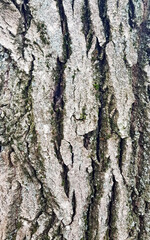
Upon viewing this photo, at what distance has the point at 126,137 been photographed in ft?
7.27

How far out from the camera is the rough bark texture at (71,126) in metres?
2.09

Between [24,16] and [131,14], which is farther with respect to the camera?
[131,14]

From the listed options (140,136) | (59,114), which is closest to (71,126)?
(59,114)

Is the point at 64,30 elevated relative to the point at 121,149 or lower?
elevated

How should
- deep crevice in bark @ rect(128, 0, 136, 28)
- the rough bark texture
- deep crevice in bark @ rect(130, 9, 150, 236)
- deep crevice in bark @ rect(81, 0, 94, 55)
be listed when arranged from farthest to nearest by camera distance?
deep crevice in bark @ rect(128, 0, 136, 28) < deep crevice in bark @ rect(81, 0, 94, 55) < deep crevice in bark @ rect(130, 9, 150, 236) < the rough bark texture

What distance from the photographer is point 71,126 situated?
2.14m

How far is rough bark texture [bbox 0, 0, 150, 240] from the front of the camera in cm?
209

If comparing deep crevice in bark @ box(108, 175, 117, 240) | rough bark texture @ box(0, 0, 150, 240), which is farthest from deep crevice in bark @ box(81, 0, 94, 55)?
deep crevice in bark @ box(108, 175, 117, 240)

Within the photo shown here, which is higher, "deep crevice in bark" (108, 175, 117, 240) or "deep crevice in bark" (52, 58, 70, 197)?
"deep crevice in bark" (52, 58, 70, 197)

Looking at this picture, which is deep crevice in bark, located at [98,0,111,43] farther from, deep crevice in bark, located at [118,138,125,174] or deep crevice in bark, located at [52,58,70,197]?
deep crevice in bark, located at [118,138,125,174]

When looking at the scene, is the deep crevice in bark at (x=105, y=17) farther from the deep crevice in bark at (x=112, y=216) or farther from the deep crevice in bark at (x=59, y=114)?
the deep crevice in bark at (x=112, y=216)

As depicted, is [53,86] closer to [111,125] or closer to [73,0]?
[111,125]

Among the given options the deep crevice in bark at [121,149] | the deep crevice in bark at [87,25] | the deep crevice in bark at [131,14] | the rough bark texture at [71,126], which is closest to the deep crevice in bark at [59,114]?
the rough bark texture at [71,126]

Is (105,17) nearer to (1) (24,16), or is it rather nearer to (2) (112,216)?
(1) (24,16)
